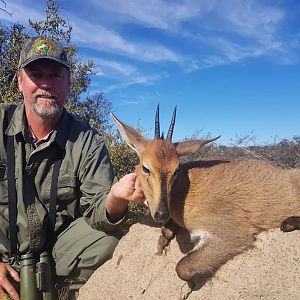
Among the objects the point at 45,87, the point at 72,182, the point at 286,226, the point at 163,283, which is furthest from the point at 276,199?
the point at 45,87

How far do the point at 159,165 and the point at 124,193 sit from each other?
51 cm

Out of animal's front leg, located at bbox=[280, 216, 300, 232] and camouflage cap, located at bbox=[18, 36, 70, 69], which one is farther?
camouflage cap, located at bbox=[18, 36, 70, 69]

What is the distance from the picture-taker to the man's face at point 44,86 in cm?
599

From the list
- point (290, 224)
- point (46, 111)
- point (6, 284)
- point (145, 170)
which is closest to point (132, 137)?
point (145, 170)

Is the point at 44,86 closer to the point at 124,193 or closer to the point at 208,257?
the point at 124,193

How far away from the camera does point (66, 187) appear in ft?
19.4

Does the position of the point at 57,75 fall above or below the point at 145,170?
above

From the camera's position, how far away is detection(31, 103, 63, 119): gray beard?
Result: 19.5ft

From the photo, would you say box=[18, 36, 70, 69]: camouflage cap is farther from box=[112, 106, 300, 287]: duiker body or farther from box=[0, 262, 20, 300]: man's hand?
box=[0, 262, 20, 300]: man's hand

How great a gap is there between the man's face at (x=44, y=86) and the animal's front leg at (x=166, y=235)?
2148 millimetres

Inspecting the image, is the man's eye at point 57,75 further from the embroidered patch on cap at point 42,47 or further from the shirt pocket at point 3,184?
the shirt pocket at point 3,184

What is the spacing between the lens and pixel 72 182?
19.5 feet

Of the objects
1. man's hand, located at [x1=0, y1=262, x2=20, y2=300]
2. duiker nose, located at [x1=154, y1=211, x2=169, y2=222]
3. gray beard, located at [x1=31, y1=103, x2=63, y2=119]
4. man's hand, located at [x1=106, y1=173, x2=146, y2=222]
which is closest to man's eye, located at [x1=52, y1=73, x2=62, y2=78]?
gray beard, located at [x1=31, y1=103, x2=63, y2=119]

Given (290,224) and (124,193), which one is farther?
(124,193)
